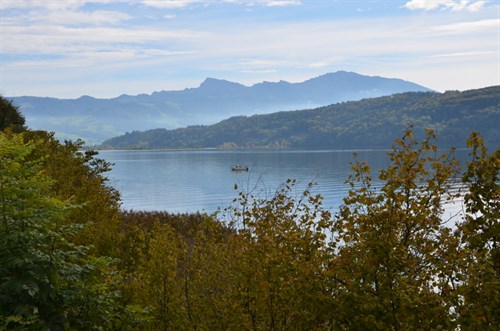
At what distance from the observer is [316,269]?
7.61 m

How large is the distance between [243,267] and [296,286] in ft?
4.87

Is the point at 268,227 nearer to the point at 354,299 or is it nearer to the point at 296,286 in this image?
the point at 296,286

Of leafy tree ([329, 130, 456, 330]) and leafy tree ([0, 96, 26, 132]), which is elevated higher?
leafy tree ([0, 96, 26, 132])

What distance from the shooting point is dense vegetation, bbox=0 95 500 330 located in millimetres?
6938

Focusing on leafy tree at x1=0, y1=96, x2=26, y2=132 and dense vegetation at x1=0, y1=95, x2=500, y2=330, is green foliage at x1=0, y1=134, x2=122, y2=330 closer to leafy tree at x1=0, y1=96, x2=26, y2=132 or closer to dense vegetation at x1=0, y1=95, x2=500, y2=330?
dense vegetation at x1=0, y1=95, x2=500, y2=330

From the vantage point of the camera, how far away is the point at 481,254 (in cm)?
666

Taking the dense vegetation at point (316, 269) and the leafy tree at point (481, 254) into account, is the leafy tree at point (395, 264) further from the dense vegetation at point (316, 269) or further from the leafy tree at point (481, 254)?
the leafy tree at point (481, 254)

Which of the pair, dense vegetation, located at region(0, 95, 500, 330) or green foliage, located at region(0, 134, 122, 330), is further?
green foliage, located at region(0, 134, 122, 330)

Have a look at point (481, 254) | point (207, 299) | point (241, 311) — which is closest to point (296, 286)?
point (241, 311)

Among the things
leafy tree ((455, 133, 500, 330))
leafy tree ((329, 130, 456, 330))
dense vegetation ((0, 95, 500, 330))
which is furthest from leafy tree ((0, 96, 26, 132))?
leafy tree ((455, 133, 500, 330))

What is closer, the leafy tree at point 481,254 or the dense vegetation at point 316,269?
the leafy tree at point 481,254

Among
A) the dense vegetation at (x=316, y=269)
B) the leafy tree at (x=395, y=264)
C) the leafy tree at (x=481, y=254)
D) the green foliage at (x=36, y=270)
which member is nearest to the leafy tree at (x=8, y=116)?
the dense vegetation at (x=316, y=269)

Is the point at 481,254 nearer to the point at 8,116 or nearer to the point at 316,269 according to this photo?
the point at 316,269

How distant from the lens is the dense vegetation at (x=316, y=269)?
694cm
